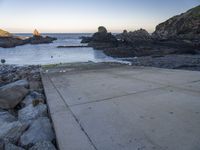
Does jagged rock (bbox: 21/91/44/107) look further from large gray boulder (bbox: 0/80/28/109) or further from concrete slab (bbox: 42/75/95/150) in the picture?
concrete slab (bbox: 42/75/95/150)

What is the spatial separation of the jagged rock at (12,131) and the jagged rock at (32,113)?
0.38 m

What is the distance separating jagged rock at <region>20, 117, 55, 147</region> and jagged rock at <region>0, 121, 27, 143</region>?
0.35ft

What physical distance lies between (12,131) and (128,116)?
5.28 ft

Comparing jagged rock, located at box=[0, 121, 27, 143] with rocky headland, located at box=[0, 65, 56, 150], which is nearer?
rocky headland, located at box=[0, 65, 56, 150]

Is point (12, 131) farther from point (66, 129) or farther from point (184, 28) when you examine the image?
point (184, 28)

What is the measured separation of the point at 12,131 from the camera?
2.88 meters

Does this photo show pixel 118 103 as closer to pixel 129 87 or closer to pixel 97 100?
pixel 97 100

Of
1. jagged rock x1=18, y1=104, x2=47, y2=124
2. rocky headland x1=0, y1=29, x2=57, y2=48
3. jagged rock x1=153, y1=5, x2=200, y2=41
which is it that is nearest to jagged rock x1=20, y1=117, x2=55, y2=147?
jagged rock x1=18, y1=104, x2=47, y2=124

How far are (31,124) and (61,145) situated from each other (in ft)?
3.75

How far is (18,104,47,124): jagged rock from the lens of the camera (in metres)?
3.50

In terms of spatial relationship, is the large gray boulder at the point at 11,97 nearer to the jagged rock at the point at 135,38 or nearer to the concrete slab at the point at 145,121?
the concrete slab at the point at 145,121

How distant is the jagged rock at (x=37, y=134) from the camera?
261 centimetres

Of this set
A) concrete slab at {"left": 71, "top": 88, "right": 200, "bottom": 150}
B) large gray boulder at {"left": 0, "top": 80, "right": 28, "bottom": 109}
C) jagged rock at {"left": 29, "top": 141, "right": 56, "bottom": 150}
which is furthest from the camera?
large gray boulder at {"left": 0, "top": 80, "right": 28, "bottom": 109}

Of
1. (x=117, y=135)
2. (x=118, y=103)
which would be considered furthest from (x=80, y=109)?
(x=117, y=135)
